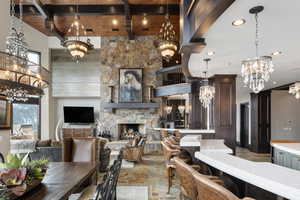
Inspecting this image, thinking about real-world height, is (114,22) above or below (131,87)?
above

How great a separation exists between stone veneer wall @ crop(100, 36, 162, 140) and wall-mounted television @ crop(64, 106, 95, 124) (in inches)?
35.1

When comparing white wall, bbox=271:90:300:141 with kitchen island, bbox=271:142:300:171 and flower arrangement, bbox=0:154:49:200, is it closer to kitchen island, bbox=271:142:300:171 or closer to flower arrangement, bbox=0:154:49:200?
kitchen island, bbox=271:142:300:171

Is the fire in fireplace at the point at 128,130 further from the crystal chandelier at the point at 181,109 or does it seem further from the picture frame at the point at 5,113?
the picture frame at the point at 5,113

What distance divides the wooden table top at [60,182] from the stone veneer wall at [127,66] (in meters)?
6.20

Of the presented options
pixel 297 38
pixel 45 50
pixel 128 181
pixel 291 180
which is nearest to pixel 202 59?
pixel 297 38

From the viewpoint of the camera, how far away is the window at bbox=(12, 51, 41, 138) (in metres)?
7.95

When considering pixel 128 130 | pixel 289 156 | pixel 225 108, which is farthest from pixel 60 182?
pixel 128 130

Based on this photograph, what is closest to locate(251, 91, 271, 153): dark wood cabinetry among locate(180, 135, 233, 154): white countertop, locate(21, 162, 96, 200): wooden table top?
locate(180, 135, 233, 154): white countertop

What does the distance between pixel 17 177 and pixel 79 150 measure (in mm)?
1905

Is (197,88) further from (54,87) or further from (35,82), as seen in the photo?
(54,87)

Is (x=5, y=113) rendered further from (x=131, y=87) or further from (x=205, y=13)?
(x=131, y=87)

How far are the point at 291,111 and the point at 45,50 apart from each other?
11558 millimetres

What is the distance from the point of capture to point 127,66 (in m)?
9.35

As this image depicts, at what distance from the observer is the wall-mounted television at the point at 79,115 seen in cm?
966
